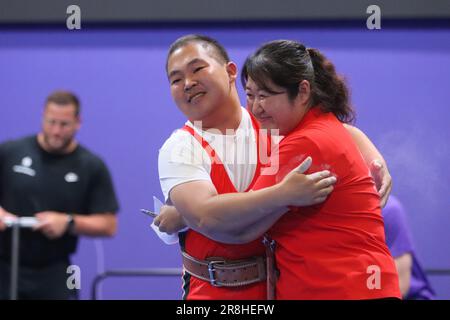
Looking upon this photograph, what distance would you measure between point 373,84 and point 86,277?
165cm

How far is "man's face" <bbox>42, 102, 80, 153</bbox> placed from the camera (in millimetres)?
3373

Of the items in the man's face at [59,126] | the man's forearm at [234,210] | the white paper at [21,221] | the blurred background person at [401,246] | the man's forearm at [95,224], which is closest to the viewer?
the man's forearm at [234,210]

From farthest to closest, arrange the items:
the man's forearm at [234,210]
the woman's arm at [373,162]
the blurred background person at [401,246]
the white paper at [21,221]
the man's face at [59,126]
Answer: the man's face at [59,126], the white paper at [21,221], the blurred background person at [401,246], the woman's arm at [373,162], the man's forearm at [234,210]

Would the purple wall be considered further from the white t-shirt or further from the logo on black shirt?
the white t-shirt

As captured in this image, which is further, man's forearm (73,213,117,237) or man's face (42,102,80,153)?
man's face (42,102,80,153)

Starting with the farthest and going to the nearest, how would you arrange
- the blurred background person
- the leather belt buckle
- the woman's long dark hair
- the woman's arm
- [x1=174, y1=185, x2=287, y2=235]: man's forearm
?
the blurred background person → the woman's arm → the leather belt buckle → the woman's long dark hair → [x1=174, y1=185, x2=287, y2=235]: man's forearm

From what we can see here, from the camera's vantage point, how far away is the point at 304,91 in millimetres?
1972

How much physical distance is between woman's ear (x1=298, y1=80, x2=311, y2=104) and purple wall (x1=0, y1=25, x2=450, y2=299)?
165 centimetres

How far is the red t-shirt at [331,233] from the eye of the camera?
1.88m

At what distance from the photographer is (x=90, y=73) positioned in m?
3.86

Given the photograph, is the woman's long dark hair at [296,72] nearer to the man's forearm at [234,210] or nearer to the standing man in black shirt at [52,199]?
the man's forearm at [234,210]

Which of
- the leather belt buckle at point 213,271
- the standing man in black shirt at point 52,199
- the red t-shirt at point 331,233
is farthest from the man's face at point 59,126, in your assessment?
the red t-shirt at point 331,233

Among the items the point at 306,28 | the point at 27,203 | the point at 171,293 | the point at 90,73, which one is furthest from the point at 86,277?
the point at 306,28

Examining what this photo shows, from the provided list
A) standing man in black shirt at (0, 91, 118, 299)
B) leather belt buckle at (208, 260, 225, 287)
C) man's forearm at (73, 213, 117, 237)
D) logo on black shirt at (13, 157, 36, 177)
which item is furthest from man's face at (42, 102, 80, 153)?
leather belt buckle at (208, 260, 225, 287)
